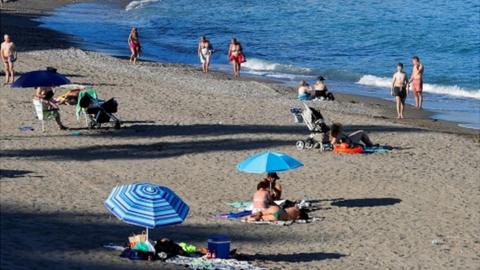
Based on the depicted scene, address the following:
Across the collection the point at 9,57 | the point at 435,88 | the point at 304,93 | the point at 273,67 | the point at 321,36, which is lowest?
the point at 304,93

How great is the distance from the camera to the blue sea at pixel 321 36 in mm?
35719

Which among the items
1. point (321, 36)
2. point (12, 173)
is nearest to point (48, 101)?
point (12, 173)

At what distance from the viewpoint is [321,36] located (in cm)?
4972

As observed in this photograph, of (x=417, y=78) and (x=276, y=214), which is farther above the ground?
(x=417, y=78)

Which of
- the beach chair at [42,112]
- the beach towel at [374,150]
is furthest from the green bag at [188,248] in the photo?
the beach chair at [42,112]

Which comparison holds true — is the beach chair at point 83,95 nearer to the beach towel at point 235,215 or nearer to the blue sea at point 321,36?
the beach towel at point 235,215

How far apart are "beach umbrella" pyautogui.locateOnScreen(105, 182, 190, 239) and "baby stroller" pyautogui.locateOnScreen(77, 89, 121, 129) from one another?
28.1 feet

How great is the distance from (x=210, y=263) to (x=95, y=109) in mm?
9062

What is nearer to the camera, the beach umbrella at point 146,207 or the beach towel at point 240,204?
the beach umbrella at point 146,207

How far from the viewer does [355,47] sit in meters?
46.1

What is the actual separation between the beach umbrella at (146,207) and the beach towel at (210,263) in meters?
0.55

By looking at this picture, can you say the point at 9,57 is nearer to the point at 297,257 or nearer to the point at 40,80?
the point at 40,80

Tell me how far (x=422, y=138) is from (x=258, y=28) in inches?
1228

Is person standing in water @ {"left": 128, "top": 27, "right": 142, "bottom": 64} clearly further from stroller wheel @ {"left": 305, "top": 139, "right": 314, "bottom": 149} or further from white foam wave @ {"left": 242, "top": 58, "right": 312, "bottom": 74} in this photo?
stroller wheel @ {"left": 305, "top": 139, "right": 314, "bottom": 149}
